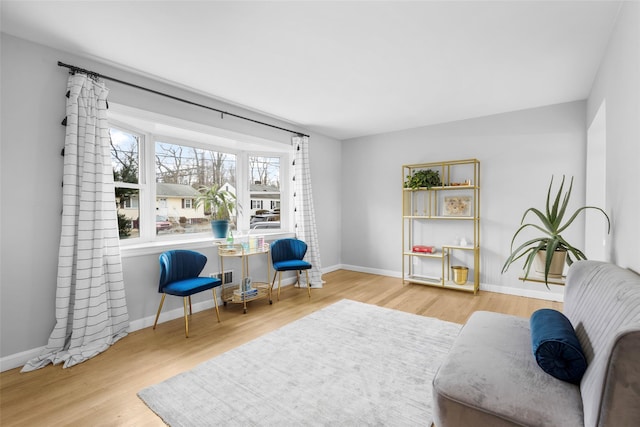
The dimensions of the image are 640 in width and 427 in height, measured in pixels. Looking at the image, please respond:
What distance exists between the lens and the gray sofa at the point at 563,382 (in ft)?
3.07

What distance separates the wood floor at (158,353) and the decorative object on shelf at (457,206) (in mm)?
1168

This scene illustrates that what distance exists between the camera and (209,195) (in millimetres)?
3871

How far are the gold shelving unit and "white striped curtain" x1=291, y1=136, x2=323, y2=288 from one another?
140cm

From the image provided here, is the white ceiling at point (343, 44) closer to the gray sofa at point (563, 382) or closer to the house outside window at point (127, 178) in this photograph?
the house outside window at point (127, 178)

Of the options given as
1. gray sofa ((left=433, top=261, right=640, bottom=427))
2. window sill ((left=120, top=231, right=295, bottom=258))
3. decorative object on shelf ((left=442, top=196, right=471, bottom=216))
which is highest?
decorative object on shelf ((left=442, top=196, right=471, bottom=216))

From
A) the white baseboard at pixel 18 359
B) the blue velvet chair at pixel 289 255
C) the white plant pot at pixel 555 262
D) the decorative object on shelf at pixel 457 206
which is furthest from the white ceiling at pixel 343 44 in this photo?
the white baseboard at pixel 18 359

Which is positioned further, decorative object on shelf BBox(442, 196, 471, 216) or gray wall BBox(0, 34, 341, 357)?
decorative object on shelf BBox(442, 196, 471, 216)

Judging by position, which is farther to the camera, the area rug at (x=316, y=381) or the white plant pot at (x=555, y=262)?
the white plant pot at (x=555, y=262)

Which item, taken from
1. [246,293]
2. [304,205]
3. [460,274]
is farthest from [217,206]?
[460,274]

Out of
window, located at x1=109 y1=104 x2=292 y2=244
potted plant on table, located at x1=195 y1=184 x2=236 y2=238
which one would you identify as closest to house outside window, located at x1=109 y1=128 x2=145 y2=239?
window, located at x1=109 y1=104 x2=292 y2=244

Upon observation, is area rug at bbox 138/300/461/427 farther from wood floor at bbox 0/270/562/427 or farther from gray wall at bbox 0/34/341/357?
gray wall at bbox 0/34/341/357

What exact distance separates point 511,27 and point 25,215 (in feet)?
13.1

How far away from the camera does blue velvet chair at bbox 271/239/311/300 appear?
3.99 metres

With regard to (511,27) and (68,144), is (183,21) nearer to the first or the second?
(68,144)
